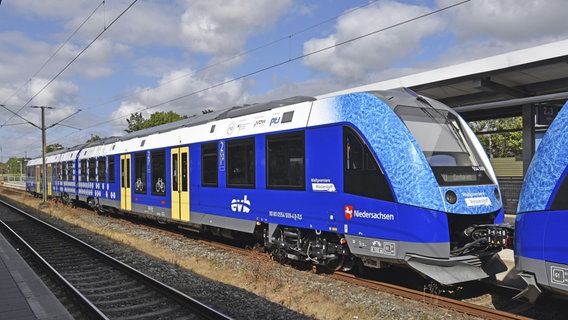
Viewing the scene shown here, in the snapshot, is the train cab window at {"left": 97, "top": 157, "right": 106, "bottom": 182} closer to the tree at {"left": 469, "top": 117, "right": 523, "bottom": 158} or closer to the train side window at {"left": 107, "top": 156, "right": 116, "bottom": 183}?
the train side window at {"left": 107, "top": 156, "right": 116, "bottom": 183}

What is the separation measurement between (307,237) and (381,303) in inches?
83.3

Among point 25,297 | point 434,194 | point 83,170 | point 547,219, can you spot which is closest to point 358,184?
point 434,194

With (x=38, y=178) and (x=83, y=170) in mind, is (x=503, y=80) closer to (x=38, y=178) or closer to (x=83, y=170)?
(x=83, y=170)

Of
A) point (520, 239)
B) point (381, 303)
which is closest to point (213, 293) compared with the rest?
point (381, 303)

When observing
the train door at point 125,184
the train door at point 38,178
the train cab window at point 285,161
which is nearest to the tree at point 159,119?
the train door at point 38,178

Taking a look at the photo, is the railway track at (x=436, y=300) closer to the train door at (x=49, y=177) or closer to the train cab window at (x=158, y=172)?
the train cab window at (x=158, y=172)

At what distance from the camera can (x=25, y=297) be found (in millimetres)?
7309

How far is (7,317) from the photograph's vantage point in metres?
6.23

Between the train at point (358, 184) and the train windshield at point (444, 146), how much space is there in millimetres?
23

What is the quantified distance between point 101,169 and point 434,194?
16.3 m

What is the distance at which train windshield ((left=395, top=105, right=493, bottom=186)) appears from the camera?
278 inches

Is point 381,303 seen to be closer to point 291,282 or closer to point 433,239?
point 433,239

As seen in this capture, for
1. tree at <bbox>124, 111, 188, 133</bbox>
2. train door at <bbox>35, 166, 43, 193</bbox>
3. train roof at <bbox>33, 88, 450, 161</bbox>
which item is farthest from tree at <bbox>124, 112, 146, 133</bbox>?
train roof at <bbox>33, 88, 450, 161</bbox>

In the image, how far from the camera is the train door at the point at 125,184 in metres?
16.6
